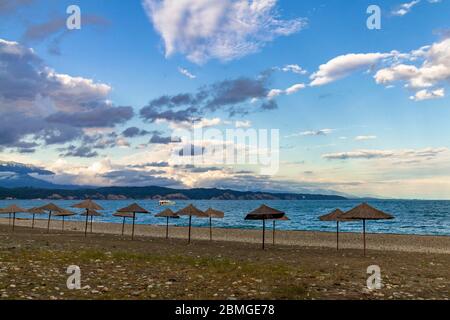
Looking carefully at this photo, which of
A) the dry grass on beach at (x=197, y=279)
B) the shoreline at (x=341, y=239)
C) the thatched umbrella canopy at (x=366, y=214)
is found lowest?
the shoreline at (x=341, y=239)

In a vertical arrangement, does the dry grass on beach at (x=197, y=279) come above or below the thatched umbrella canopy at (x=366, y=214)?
below

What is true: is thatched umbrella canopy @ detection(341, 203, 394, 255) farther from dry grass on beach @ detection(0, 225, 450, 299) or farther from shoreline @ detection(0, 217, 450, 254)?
shoreline @ detection(0, 217, 450, 254)

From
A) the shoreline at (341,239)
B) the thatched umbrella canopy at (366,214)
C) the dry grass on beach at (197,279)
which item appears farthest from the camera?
the shoreline at (341,239)


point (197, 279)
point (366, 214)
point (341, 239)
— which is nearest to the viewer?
point (197, 279)

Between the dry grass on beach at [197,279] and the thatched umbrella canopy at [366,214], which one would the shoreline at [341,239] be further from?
the dry grass on beach at [197,279]

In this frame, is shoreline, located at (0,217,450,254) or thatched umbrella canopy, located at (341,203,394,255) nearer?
thatched umbrella canopy, located at (341,203,394,255)

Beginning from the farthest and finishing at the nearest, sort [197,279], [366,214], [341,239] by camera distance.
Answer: [341,239], [366,214], [197,279]

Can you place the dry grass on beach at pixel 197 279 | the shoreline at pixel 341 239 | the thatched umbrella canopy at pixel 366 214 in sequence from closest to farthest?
the dry grass on beach at pixel 197 279 < the thatched umbrella canopy at pixel 366 214 < the shoreline at pixel 341 239

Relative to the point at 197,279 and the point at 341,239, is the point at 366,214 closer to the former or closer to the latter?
the point at 197,279

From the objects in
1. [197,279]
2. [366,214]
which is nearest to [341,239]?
[366,214]

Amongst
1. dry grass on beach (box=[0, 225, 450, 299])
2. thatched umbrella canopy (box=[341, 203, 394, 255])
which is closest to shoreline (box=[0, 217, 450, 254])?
thatched umbrella canopy (box=[341, 203, 394, 255])

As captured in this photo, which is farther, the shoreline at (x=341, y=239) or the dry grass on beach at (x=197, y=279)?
the shoreline at (x=341, y=239)

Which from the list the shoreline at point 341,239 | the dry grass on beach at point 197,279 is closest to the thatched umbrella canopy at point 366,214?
the dry grass on beach at point 197,279
